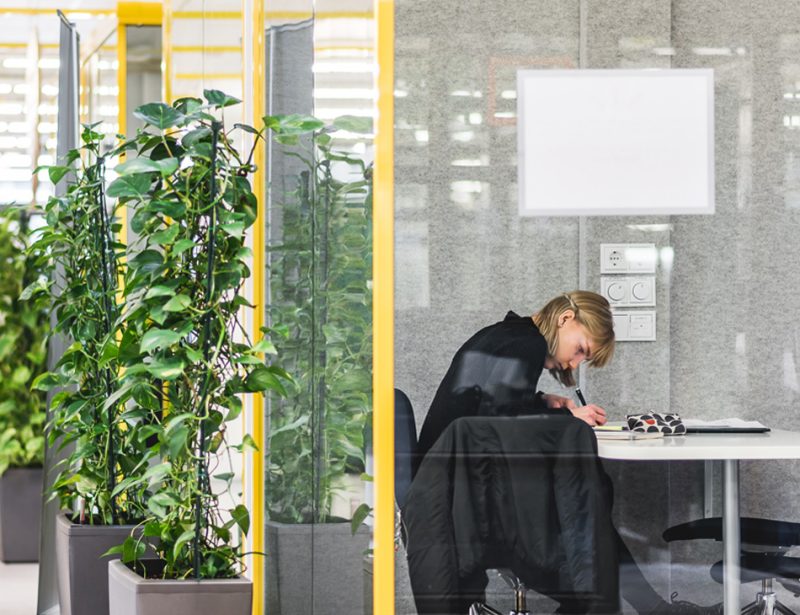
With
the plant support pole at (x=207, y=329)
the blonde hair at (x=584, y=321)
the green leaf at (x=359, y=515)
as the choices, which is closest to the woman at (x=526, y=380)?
the blonde hair at (x=584, y=321)

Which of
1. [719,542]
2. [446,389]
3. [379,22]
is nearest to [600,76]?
[379,22]

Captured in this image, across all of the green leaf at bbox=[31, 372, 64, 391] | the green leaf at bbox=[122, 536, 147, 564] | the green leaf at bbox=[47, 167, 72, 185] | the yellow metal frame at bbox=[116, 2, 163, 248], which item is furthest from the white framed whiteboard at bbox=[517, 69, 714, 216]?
the yellow metal frame at bbox=[116, 2, 163, 248]

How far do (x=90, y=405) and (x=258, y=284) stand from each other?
0.58m

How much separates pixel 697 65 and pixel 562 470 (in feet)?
3.02

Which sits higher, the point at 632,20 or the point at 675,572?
the point at 632,20

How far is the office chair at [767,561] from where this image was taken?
2621mm

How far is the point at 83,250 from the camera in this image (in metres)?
3.51

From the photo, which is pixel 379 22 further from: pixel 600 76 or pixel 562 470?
pixel 562 470

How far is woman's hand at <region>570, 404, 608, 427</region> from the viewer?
2.55 meters

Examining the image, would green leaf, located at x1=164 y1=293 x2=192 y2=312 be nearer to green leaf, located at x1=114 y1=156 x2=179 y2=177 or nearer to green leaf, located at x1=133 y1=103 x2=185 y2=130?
green leaf, located at x1=114 y1=156 x2=179 y2=177

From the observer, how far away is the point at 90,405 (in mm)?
3395

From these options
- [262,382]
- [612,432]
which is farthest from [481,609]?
[262,382]

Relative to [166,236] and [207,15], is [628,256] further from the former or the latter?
[207,15]

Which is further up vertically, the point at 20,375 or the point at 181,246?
the point at 181,246
